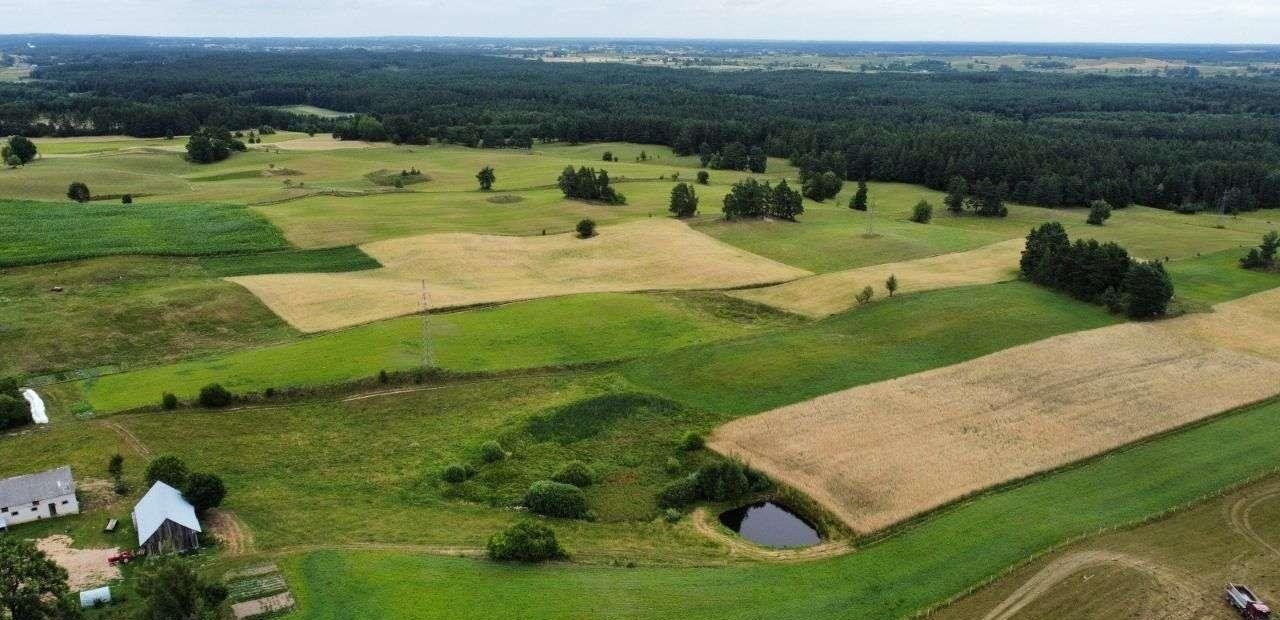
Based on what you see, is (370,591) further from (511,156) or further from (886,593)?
(511,156)

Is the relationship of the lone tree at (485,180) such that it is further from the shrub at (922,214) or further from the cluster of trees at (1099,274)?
the cluster of trees at (1099,274)

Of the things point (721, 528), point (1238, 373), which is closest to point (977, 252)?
point (1238, 373)

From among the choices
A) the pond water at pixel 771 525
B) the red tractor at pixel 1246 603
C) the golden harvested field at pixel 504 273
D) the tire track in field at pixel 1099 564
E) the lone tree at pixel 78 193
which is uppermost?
the lone tree at pixel 78 193

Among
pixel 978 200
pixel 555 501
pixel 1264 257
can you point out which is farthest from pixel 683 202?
pixel 555 501

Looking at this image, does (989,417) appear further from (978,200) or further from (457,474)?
(978,200)

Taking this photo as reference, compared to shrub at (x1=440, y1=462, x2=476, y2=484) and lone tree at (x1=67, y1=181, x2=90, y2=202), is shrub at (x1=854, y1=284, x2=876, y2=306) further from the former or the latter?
lone tree at (x1=67, y1=181, x2=90, y2=202)

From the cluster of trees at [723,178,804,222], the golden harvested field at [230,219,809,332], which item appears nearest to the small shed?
the golden harvested field at [230,219,809,332]

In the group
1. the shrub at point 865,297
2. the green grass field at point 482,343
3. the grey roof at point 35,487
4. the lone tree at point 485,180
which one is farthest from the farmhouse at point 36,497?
the lone tree at point 485,180
